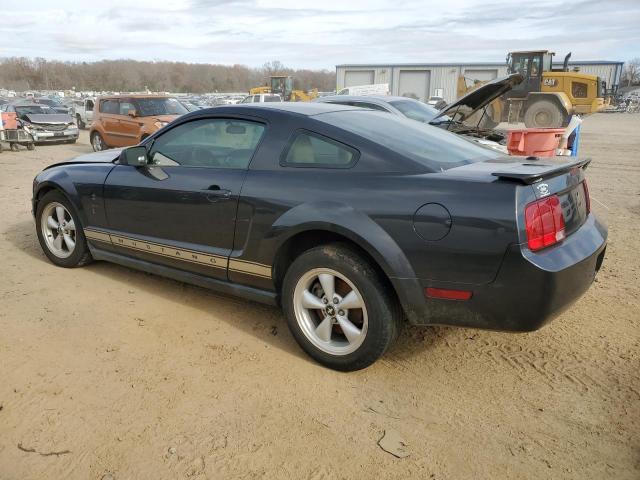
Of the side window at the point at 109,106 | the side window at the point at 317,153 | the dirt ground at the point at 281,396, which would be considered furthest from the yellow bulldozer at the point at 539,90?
the side window at the point at 317,153

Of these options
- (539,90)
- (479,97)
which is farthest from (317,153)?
(539,90)

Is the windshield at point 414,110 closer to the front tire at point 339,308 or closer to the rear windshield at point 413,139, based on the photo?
the rear windshield at point 413,139

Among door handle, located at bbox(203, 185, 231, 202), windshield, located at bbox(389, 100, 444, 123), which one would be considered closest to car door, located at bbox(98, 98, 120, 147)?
windshield, located at bbox(389, 100, 444, 123)

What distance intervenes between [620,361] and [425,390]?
1.25 m

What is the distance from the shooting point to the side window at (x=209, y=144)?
11.3ft

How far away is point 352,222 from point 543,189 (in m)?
0.97

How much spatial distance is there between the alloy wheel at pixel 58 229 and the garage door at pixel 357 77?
46341 mm

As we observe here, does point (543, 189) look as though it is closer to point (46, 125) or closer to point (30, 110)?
point (46, 125)

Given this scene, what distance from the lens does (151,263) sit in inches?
157

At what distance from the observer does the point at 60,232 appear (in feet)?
15.7

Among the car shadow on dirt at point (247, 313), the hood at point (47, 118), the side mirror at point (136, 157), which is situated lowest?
the car shadow on dirt at point (247, 313)

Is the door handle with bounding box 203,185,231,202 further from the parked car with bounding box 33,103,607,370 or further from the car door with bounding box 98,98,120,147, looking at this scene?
the car door with bounding box 98,98,120,147

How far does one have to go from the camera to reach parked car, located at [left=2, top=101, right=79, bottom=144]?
16.9m

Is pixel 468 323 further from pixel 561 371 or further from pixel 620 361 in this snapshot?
pixel 620 361
